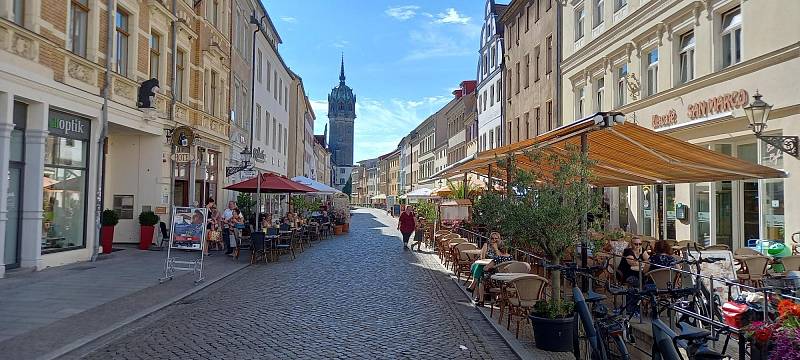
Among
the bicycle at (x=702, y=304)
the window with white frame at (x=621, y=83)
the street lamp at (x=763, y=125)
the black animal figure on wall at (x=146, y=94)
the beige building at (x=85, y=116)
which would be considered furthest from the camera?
the window with white frame at (x=621, y=83)

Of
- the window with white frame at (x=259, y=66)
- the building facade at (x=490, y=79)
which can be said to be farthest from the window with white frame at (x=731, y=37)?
the window with white frame at (x=259, y=66)

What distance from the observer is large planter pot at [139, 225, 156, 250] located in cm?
1798

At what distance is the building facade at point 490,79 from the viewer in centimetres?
3581

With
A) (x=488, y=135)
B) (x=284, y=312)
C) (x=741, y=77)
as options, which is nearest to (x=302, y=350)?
(x=284, y=312)

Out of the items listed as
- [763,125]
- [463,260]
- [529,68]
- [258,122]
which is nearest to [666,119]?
[763,125]

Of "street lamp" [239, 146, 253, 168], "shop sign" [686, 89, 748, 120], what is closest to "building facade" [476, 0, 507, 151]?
"street lamp" [239, 146, 253, 168]

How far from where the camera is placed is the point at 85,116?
1426 centimetres

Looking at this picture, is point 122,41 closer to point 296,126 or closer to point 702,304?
point 702,304

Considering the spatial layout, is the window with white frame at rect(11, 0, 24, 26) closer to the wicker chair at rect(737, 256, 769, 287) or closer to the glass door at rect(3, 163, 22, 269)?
the glass door at rect(3, 163, 22, 269)

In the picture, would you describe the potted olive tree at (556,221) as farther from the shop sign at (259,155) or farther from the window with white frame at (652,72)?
the shop sign at (259,155)

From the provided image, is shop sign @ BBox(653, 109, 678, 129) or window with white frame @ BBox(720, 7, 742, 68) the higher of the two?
window with white frame @ BBox(720, 7, 742, 68)

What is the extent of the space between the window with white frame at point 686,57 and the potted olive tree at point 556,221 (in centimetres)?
1064

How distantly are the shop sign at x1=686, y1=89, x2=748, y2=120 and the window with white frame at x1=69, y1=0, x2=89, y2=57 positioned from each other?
15606 mm

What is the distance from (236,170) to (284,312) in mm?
17028
